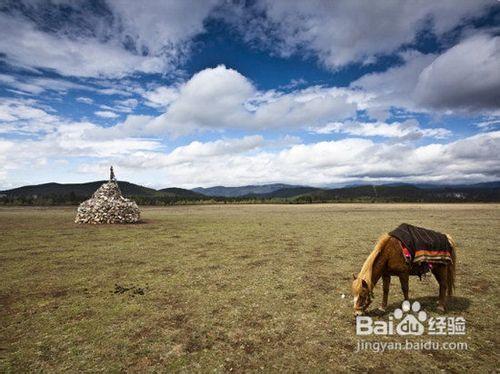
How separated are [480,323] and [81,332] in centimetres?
1252

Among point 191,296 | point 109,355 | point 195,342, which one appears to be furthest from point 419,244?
point 109,355

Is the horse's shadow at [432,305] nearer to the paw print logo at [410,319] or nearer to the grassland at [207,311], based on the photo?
the grassland at [207,311]

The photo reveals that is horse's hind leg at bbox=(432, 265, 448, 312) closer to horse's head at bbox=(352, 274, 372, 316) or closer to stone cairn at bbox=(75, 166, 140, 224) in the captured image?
horse's head at bbox=(352, 274, 372, 316)

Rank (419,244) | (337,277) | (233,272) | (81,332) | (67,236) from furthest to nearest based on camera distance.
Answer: (67,236) < (233,272) < (337,277) < (419,244) < (81,332)

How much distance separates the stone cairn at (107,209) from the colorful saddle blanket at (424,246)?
35459 mm

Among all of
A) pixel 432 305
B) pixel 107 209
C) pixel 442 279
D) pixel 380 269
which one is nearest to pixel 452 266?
pixel 442 279

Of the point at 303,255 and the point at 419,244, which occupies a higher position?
the point at 419,244

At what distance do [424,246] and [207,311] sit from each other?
7.68 metres

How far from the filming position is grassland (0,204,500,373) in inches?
293

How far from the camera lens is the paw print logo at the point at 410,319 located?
29.5 ft

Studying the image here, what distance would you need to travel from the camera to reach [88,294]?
39.6ft

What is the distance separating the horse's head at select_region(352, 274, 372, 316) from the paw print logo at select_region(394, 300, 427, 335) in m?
1.15

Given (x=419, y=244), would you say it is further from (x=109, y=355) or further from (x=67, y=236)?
(x=67, y=236)

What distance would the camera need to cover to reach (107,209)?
37375 millimetres
